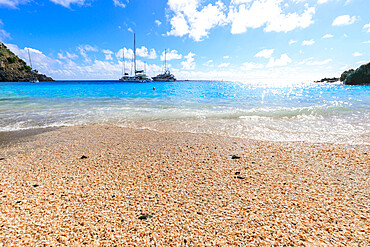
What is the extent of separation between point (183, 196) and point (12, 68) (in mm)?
178789

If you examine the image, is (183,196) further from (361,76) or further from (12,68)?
(12,68)

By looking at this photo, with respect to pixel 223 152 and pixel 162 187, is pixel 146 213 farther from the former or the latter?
pixel 223 152

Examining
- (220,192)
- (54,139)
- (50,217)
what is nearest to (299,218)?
(220,192)

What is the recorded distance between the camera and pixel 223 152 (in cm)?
626

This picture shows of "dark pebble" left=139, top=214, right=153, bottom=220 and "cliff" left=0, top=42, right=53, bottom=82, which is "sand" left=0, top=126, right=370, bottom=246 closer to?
"dark pebble" left=139, top=214, right=153, bottom=220

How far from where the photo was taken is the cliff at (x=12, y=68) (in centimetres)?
11756

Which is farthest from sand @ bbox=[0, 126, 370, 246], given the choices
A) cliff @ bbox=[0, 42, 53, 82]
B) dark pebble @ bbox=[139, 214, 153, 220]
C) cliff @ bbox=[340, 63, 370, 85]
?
cliff @ bbox=[0, 42, 53, 82]

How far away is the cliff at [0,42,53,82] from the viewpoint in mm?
117562

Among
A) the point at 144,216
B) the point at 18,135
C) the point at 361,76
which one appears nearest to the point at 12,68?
the point at 18,135

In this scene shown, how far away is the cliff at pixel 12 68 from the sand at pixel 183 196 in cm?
16401

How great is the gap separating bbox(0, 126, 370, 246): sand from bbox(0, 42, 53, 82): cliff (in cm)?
16401

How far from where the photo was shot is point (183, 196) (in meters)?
3.76

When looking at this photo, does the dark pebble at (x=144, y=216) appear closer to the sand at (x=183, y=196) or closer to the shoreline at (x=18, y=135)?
the sand at (x=183, y=196)

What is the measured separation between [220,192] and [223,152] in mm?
2486
